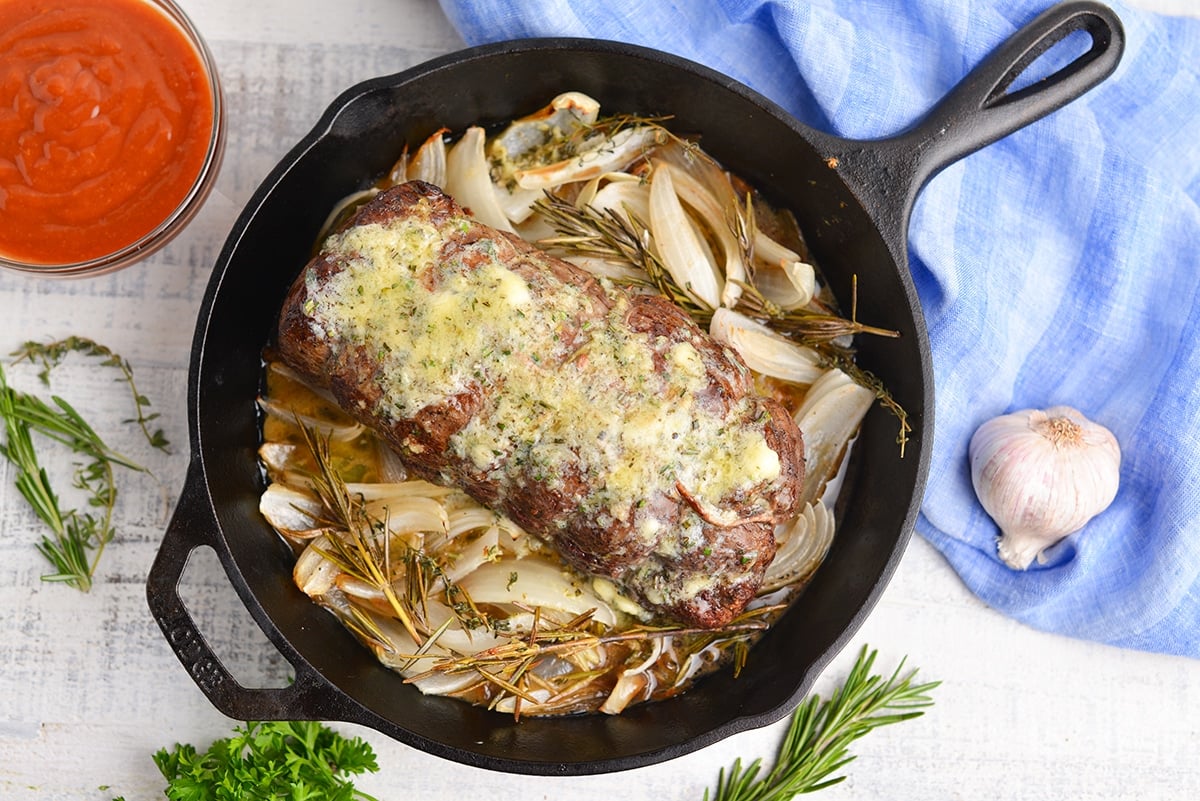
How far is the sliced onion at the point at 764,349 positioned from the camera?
284cm

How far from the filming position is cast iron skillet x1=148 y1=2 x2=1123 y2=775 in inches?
103

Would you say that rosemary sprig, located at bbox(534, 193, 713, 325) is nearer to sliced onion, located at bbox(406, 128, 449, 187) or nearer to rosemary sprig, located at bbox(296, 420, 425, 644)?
sliced onion, located at bbox(406, 128, 449, 187)

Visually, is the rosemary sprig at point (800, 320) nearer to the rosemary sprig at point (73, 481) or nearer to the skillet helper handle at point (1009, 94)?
the skillet helper handle at point (1009, 94)

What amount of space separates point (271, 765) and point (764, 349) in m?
1.86

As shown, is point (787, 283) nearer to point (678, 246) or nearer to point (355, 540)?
point (678, 246)

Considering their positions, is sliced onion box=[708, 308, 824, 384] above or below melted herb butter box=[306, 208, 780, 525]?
below

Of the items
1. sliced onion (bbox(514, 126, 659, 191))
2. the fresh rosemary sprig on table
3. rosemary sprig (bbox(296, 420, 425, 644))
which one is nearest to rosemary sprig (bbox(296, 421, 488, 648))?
rosemary sprig (bbox(296, 420, 425, 644))

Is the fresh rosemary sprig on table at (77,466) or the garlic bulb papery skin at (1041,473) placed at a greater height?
the fresh rosemary sprig on table at (77,466)

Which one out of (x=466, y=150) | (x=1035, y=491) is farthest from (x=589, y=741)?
(x=466, y=150)

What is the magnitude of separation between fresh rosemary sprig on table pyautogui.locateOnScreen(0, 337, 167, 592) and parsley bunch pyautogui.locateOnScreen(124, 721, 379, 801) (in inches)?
26.4

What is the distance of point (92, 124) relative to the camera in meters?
2.71

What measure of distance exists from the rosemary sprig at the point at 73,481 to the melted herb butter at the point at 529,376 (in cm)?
118

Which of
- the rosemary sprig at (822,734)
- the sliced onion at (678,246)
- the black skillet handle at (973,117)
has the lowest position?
the rosemary sprig at (822,734)

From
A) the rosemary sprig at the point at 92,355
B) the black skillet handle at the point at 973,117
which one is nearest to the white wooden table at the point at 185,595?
the rosemary sprig at the point at 92,355
